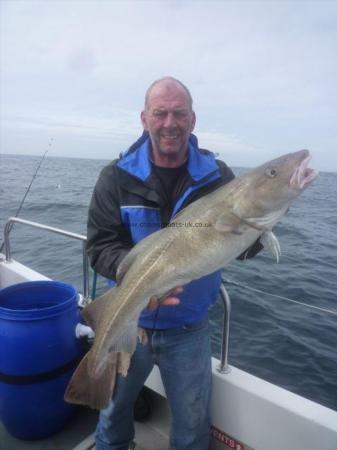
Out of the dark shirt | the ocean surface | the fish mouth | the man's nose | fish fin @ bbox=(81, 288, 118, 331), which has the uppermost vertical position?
the man's nose

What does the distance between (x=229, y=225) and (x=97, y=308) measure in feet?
3.82

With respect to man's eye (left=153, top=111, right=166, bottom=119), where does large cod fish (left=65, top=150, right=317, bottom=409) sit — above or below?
below

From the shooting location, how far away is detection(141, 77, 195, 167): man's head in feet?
10.7

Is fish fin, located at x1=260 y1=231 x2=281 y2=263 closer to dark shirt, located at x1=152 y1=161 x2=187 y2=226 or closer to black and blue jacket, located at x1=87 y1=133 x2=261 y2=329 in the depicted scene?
black and blue jacket, located at x1=87 y1=133 x2=261 y2=329

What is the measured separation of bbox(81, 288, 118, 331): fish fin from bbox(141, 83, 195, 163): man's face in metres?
1.34

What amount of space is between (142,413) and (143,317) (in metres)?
1.57

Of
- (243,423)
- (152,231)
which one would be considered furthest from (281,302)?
(152,231)

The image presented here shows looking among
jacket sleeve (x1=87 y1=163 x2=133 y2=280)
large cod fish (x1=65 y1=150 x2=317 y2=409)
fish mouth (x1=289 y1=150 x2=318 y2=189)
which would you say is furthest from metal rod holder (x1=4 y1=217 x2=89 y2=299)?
fish mouth (x1=289 y1=150 x2=318 y2=189)

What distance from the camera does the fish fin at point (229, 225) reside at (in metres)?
2.63

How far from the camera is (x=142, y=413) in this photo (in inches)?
161

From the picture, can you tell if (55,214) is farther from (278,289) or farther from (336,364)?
(336,364)

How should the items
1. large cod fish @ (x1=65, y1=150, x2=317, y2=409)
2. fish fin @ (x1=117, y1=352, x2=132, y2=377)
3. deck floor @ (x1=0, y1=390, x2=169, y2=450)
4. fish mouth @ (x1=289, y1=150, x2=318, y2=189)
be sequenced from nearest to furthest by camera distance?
1. fish mouth @ (x1=289, y1=150, x2=318, y2=189)
2. large cod fish @ (x1=65, y1=150, x2=317, y2=409)
3. fish fin @ (x1=117, y1=352, x2=132, y2=377)
4. deck floor @ (x1=0, y1=390, x2=169, y2=450)

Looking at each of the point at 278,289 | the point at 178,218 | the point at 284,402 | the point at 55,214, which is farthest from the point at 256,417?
the point at 55,214

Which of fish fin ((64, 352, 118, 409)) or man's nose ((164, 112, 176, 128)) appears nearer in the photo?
fish fin ((64, 352, 118, 409))
